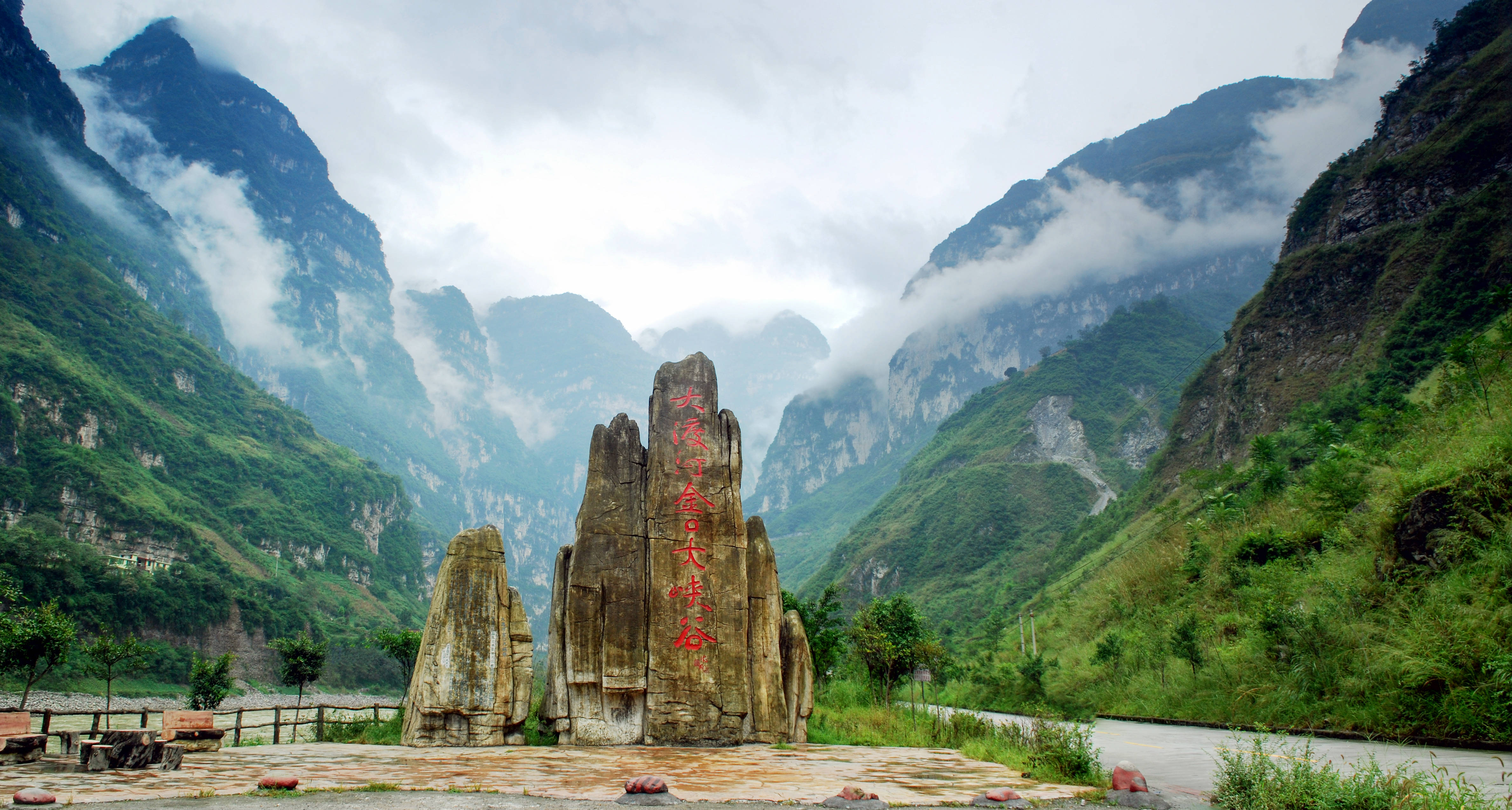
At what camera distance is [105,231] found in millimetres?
138750

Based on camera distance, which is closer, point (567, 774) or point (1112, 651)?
point (567, 774)

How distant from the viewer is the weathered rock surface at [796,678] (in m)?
13.8

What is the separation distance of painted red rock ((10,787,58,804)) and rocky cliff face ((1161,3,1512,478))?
3507cm

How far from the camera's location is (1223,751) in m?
6.62

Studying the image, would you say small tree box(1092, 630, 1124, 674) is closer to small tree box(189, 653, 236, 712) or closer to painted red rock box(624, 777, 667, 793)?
painted red rock box(624, 777, 667, 793)

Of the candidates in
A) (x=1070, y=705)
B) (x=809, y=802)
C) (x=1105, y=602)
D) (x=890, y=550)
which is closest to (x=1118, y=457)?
(x=890, y=550)

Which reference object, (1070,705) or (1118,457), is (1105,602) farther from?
(1118,457)

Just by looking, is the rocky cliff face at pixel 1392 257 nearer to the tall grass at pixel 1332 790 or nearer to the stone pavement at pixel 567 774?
the stone pavement at pixel 567 774

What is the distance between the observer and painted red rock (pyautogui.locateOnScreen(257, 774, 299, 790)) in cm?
729

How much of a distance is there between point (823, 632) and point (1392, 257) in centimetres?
3376

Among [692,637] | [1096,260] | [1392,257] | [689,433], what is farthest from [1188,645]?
[1096,260]

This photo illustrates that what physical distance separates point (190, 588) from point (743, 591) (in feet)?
237

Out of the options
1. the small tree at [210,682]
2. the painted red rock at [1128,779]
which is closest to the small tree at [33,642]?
the small tree at [210,682]

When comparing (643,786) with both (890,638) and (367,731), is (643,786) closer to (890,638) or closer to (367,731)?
(367,731)
